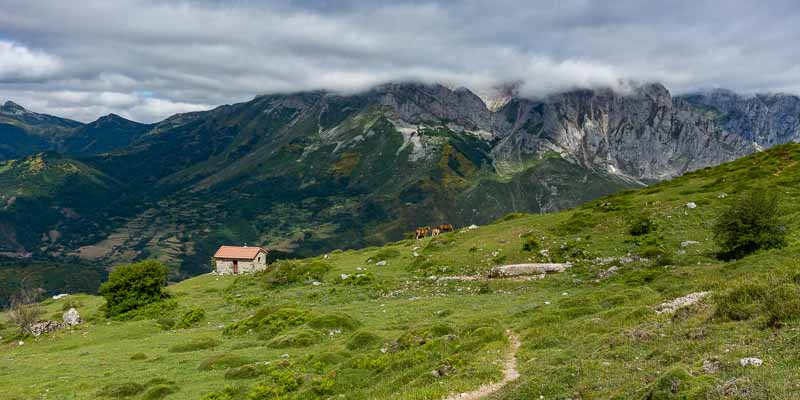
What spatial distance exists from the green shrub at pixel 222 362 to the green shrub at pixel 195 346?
7.04 meters

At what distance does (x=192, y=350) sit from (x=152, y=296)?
1099 inches

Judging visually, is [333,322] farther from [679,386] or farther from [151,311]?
[151,311]

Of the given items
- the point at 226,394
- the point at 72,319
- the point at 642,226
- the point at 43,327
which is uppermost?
the point at 642,226

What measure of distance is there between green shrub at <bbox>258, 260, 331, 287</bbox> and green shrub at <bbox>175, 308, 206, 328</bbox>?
12.8 meters

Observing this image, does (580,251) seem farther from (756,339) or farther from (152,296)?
(152,296)

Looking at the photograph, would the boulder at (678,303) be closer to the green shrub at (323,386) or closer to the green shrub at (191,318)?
the green shrub at (323,386)

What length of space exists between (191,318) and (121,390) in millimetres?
24084

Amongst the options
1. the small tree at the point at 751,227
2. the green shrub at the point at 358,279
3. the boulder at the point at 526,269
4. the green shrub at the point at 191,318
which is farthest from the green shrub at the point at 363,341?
the small tree at the point at 751,227

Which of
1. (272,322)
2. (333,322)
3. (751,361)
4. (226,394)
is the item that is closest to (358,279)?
(272,322)

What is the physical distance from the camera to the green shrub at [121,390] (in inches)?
1079

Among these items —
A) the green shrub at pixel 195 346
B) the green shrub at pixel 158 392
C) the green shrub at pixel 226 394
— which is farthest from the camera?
the green shrub at pixel 195 346

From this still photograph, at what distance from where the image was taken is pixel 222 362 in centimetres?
3150

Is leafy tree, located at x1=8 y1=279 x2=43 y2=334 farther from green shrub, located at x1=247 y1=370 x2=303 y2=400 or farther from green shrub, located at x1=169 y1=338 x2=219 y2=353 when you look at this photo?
green shrub, located at x1=247 y1=370 x2=303 y2=400

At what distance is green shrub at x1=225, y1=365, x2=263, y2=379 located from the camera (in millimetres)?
28109
